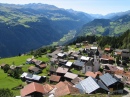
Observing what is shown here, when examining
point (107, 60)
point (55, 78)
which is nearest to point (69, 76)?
point (55, 78)

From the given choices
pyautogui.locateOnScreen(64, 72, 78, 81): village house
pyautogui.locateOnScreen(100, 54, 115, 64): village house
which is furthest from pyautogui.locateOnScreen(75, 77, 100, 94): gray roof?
pyautogui.locateOnScreen(100, 54, 115, 64): village house

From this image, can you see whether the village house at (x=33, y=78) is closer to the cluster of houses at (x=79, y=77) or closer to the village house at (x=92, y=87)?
the cluster of houses at (x=79, y=77)

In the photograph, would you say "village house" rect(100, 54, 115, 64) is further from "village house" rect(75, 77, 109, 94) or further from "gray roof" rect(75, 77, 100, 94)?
"village house" rect(75, 77, 109, 94)

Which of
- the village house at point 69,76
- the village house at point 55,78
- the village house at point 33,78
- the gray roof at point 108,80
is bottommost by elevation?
the village house at point 33,78

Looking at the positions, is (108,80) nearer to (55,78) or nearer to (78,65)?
(55,78)

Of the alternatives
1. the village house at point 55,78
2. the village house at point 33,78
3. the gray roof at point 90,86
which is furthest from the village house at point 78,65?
the gray roof at point 90,86

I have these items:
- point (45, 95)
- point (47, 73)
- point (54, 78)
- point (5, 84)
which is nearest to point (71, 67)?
point (47, 73)

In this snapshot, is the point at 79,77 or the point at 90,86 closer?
the point at 90,86

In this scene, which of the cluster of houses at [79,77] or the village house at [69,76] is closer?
Result: the cluster of houses at [79,77]
